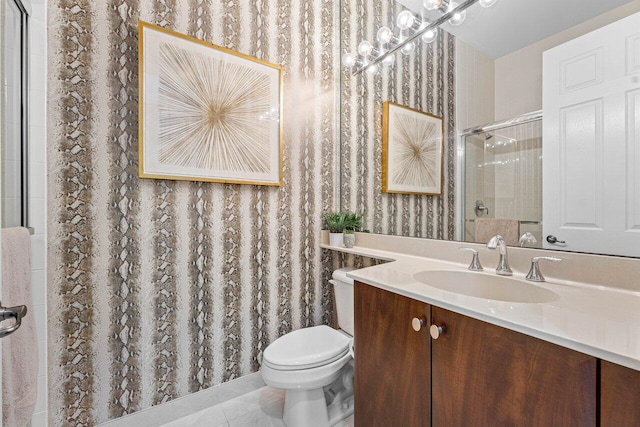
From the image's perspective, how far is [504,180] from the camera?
1.19m

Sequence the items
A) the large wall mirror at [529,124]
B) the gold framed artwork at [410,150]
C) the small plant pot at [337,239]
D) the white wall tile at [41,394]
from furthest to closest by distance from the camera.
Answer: the small plant pot at [337,239] → the gold framed artwork at [410,150] → the white wall tile at [41,394] → the large wall mirror at [529,124]

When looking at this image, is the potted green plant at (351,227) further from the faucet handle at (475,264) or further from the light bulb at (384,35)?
the light bulb at (384,35)

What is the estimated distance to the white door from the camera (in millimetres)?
902

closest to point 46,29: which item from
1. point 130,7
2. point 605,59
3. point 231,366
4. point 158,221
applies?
point 130,7

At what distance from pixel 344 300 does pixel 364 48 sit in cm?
167

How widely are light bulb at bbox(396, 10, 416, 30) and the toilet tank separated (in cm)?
150

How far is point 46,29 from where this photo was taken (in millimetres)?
1160

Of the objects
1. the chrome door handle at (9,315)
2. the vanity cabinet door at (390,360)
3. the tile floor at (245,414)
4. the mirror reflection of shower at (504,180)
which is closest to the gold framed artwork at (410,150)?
the mirror reflection of shower at (504,180)

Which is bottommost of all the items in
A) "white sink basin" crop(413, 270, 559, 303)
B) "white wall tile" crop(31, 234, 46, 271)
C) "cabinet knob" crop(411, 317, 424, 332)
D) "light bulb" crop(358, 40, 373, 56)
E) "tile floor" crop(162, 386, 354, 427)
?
"tile floor" crop(162, 386, 354, 427)

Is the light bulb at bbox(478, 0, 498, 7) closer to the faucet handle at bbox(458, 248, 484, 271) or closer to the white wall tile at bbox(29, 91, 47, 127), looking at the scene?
the faucet handle at bbox(458, 248, 484, 271)

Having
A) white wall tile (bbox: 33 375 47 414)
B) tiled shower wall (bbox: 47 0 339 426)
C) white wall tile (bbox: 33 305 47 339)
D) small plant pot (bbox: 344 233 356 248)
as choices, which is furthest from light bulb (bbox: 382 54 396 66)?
white wall tile (bbox: 33 375 47 414)

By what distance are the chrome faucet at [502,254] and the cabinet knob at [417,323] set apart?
18.2 inches

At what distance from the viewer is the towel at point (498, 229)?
118 cm

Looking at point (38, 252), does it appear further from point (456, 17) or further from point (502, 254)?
point (456, 17)
